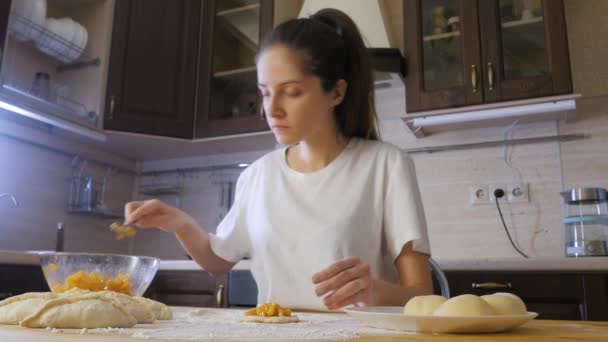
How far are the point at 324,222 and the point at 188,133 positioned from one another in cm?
146

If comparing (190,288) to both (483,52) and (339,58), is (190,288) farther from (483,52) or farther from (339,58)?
(483,52)

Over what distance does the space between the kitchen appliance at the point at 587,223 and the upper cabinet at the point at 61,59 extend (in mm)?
1842

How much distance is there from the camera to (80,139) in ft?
7.86

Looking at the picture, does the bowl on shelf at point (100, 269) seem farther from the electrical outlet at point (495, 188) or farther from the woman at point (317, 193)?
the electrical outlet at point (495, 188)

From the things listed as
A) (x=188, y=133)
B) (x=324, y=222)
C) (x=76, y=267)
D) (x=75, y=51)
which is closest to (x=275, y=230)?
(x=324, y=222)

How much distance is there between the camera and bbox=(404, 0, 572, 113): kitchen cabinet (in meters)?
1.82

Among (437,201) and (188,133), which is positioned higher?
(188,133)

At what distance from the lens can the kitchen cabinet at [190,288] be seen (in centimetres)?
189

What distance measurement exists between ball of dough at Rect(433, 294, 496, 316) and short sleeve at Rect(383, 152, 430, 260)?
0.43 m

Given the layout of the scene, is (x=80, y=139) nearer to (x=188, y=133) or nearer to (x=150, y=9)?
(x=188, y=133)

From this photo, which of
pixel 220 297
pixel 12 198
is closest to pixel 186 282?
pixel 220 297

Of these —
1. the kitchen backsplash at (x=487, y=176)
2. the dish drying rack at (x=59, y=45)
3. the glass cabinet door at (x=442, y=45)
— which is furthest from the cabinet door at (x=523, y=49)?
the dish drying rack at (x=59, y=45)

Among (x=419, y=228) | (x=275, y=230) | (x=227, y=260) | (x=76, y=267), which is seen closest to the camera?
(x=76, y=267)

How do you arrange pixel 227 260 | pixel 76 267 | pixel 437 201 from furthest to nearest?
pixel 437 201 → pixel 227 260 → pixel 76 267
